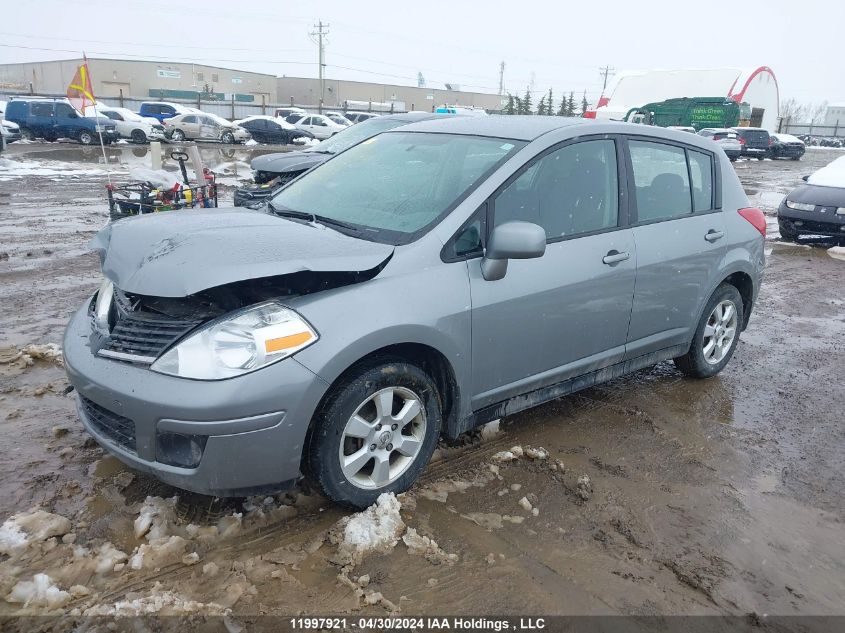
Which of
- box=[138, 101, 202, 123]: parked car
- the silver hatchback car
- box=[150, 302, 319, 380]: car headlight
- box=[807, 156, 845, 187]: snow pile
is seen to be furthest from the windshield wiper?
box=[138, 101, 202, 123]: parked car

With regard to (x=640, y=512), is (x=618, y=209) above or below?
above

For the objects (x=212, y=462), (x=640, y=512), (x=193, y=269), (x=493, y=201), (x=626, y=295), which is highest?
(x=493, y=201)

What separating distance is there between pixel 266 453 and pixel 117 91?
72191mm

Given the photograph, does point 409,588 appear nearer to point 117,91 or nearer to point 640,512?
point 640,512

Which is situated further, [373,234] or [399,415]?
[373,234]

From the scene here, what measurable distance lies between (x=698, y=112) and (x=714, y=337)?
3718 centimetres

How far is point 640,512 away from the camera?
10.6 ft

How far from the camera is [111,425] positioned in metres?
2.82

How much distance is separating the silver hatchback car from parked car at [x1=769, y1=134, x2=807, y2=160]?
3595cm

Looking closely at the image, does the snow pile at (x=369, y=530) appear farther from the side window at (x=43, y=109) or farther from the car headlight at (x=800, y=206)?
A: the side window at (x=43, y=109)

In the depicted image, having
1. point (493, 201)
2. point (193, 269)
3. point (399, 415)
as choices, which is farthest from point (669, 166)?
point (193, 269)

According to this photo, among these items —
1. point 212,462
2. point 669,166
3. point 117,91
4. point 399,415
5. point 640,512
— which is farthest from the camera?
point 117,91

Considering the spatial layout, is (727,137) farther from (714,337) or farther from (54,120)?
(714,337)

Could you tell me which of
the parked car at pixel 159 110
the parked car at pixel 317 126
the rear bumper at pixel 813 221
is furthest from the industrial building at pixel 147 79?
the rear bumper at pixel 813 221
